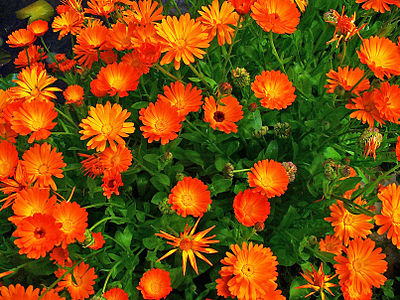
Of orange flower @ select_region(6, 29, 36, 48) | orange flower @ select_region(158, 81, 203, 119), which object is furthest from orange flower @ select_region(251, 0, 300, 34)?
orange flower @ select_region(6, 29, 36, 48)

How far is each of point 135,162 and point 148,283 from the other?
1.91 feet

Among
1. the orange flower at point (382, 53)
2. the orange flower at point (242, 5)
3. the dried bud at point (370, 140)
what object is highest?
the orange flower at point (242, 5)

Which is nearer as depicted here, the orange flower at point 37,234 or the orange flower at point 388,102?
the orange flower at point 37,234

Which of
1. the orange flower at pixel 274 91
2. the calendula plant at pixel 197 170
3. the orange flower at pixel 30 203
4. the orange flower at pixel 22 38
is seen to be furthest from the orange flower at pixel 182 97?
the orange flower at pixel 22 38

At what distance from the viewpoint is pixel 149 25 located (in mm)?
1734

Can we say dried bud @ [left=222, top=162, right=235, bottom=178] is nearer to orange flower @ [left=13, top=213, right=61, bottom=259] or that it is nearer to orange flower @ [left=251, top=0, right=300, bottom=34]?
orange flower @ [left=251, top=0, right=300, bottom=34]

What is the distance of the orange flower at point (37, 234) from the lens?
131 cm

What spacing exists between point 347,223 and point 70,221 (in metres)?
1.16

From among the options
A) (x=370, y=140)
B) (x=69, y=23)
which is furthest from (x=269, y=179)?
(x=69, y=23)

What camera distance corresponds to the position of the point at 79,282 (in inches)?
62.2

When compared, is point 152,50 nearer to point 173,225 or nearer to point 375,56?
point 173,225

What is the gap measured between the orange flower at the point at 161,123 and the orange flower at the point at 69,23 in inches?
31.7

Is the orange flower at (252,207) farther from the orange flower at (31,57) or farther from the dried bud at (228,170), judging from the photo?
the orange flower at (31,57)

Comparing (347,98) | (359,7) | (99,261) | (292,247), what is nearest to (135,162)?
(99,261)
